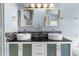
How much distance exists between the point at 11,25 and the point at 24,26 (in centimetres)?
11

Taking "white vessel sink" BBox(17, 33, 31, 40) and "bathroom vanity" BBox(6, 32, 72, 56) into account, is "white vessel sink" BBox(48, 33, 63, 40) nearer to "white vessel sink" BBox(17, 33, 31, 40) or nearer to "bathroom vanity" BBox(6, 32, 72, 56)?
"bathroom vanity" BBox(6, 32, 72, 56)

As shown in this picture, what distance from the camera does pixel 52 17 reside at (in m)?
1.15

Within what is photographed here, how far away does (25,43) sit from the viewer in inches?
44.3

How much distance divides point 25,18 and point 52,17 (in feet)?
0.79

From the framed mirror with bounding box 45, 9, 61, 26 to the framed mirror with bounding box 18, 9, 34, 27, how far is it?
141 mm

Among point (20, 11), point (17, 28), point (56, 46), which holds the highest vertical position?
point (20, 11)

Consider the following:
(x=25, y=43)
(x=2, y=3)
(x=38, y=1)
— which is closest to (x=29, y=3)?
(x=38, y=1)

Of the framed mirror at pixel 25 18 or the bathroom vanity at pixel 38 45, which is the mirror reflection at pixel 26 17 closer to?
the framed mirror at pixel 25 18

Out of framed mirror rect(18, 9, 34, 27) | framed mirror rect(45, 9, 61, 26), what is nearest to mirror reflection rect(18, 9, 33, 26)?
framed mirror rect(18, 9, 34, 27)

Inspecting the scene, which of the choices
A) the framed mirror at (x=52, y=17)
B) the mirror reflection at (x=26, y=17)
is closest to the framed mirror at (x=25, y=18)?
the mirror reflection at (x=26, y=17)

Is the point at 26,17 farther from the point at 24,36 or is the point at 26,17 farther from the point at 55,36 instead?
the point at 55,36

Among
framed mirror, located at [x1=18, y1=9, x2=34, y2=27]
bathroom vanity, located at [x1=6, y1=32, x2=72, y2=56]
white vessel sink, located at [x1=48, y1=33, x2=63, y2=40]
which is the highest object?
framed mirror, located at [x1=18, y1=9, x2=34, y2=27]

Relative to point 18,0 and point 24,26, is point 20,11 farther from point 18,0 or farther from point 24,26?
point 18,0

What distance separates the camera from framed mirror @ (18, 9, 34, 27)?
110 centimetres
